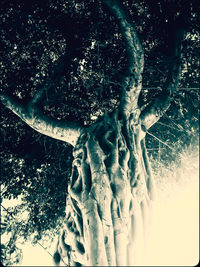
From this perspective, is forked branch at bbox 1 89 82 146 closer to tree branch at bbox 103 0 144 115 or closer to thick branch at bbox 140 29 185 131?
tree branch at bbox 103 0 144 115

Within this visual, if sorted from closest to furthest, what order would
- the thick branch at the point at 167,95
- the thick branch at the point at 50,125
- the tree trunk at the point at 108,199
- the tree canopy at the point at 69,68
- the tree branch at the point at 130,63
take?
the tree trunk at the point at 108,199, the tree branch at the point at 130,63, the thick branch at the point at 50,125, the thick branch at the point at 167,95, the tree canopy at the point at 69,68

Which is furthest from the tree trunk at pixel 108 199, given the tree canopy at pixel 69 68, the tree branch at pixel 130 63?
the tree canopy at pixel 69 68

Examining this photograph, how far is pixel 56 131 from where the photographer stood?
4.49m

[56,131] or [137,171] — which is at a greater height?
[56,131]

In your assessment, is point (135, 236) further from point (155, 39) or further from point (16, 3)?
point (16, 3)

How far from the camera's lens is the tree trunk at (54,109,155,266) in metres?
2.94

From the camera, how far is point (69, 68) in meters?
5.81

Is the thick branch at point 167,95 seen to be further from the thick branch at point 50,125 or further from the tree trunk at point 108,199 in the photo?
the thick branch at point 50,125

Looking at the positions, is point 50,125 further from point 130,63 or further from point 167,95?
point 167,95

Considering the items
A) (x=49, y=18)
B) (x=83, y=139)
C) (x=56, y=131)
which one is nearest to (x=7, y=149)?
(x=56, y=131)

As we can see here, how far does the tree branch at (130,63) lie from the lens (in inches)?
162

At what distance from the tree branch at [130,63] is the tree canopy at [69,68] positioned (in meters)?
0.49

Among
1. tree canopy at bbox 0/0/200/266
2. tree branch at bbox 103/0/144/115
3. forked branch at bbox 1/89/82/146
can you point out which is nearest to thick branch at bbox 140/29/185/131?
tree canopy at bbox 0/0/200/266

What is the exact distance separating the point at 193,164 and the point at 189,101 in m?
2.21
